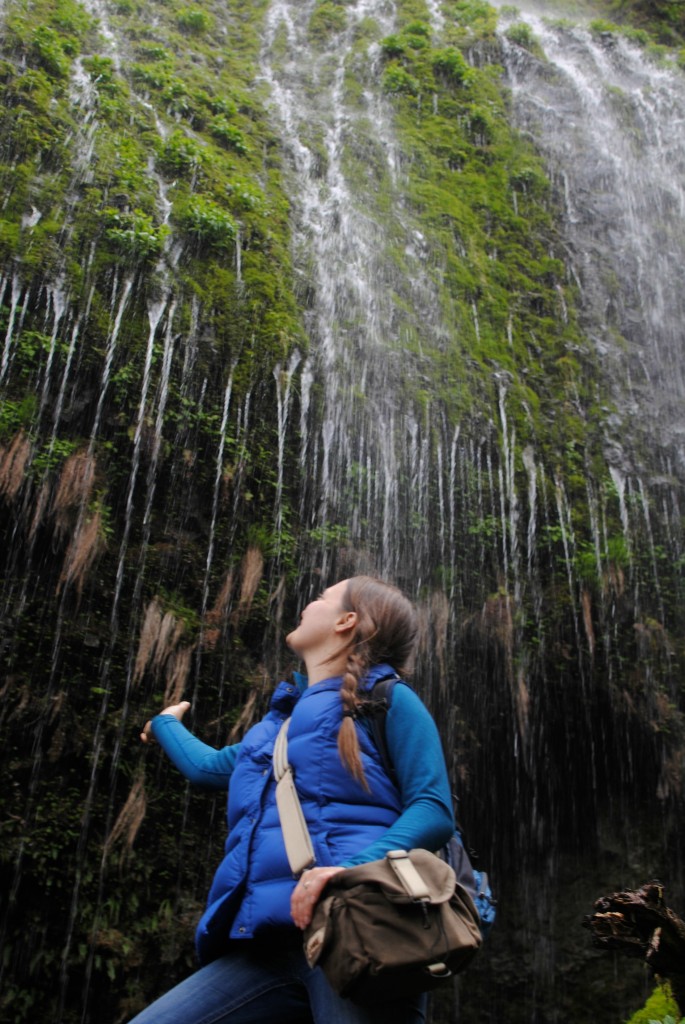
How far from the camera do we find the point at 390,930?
5.81 feet

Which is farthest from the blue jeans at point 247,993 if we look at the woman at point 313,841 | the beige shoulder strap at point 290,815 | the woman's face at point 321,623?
the woman's face at point 321,623

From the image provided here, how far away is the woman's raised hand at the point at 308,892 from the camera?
1.83 metres

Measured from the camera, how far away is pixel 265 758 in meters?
2.40

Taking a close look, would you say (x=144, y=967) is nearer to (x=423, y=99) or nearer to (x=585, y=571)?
(x=585, y=571)

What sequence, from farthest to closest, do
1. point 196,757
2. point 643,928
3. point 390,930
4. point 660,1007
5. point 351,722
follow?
point 660,1007 → point 643,928 → point 196,757 → point 351,722 → point 390,930

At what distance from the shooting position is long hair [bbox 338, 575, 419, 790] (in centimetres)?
241

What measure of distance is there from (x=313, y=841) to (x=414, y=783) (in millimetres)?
306

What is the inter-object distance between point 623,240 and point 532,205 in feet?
4.74

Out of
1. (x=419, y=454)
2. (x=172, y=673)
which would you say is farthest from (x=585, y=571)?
(x=172, y=673)

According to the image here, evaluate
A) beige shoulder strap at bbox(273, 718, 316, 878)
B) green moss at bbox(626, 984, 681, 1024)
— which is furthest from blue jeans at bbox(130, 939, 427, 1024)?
green moss at bbox(626, 984, 681, 1024)

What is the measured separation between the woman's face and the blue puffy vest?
25cm

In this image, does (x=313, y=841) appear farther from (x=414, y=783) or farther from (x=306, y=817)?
(x=414, y=783)

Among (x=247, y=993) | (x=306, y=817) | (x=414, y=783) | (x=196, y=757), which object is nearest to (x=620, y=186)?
(x=196, y=757)

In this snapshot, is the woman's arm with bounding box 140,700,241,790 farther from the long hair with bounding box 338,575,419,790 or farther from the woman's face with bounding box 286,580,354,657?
the long hair with bounding box 338,575,419,790
